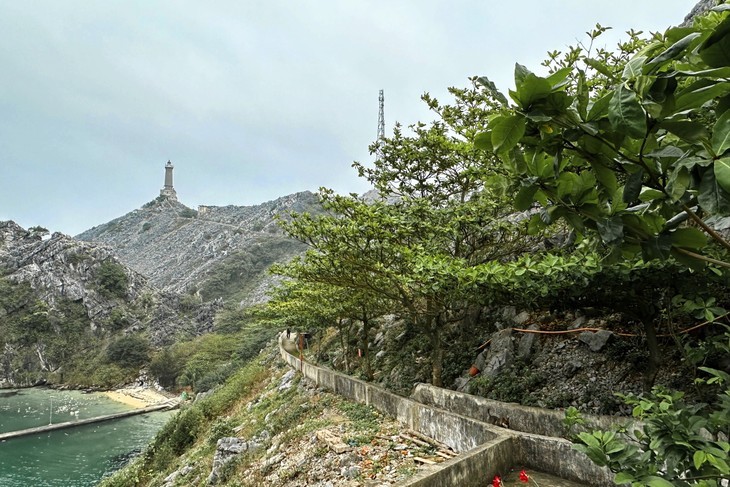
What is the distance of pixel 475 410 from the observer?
6.68 metres

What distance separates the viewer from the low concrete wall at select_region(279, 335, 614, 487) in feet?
13.8

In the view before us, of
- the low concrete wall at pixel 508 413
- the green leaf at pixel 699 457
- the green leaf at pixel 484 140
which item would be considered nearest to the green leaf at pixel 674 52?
the green leaf at pixel 484 140

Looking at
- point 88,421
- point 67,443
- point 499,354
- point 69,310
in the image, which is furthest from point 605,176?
point 69,310

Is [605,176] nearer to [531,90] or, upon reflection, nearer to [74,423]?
[531,90]

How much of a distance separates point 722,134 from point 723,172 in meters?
0.11

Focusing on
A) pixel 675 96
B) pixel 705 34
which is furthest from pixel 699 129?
pixel 705 34

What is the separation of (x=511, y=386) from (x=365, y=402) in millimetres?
4046

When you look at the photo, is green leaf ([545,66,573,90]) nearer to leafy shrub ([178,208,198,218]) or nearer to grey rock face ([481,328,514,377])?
grey rock face ([481,328,514,377])

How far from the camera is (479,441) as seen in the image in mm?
5500

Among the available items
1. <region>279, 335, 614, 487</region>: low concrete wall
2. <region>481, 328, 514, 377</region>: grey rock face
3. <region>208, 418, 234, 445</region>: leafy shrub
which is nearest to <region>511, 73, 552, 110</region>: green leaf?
<region>279, 335, 614, 487</region>: low concrete wall

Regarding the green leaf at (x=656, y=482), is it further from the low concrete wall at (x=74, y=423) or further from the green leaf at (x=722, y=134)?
the low concrete wall at (x=74, y=423)

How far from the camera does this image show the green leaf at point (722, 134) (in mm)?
931

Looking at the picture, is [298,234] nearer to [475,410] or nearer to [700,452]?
Result: [475,410]

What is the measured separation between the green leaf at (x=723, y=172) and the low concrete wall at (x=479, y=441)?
11.9ft
